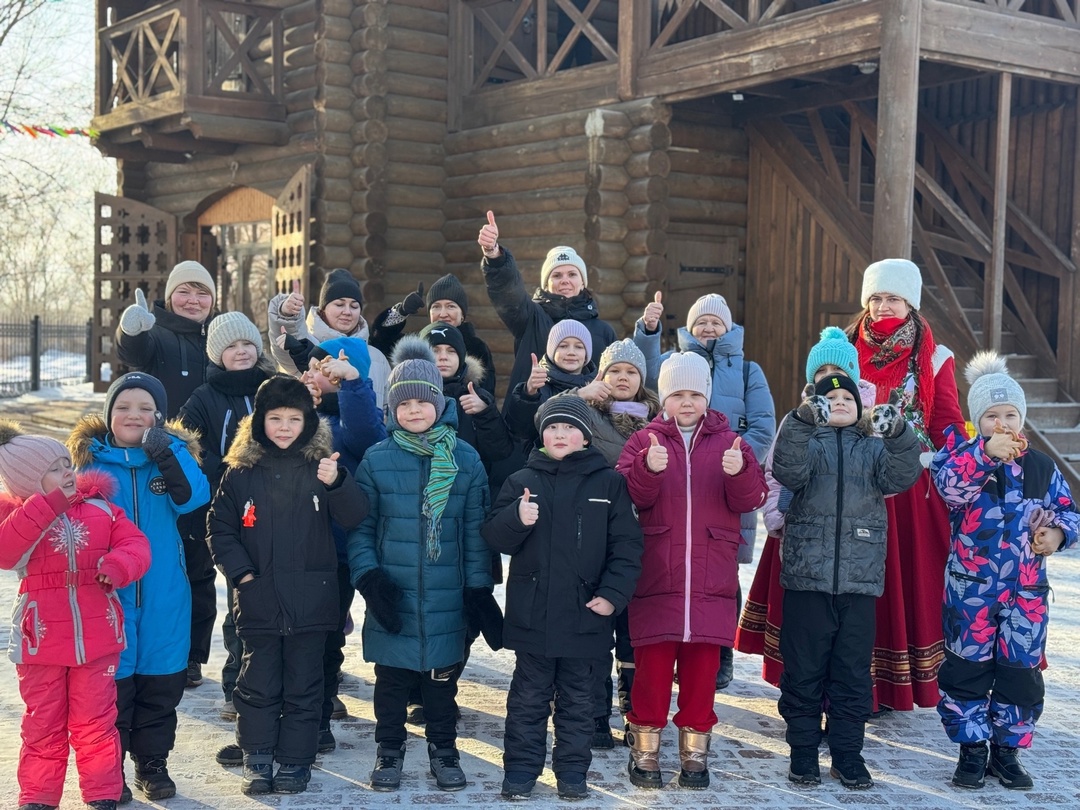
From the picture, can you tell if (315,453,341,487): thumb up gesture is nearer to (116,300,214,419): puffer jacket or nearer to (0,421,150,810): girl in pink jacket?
(0,421,150,810): girl in pink jacket

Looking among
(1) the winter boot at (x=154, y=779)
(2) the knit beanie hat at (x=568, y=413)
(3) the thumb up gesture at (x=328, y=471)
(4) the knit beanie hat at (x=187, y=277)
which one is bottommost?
(1) the winter boot at (x=154, y=779)

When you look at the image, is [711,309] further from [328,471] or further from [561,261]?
[328,471]

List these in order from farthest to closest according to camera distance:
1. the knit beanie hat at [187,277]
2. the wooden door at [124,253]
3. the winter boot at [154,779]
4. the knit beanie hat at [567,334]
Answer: the wooden door at [124,253] < the knit beanie hat at [187,277] < the knit beanie hat at [567,334] < the winter boot at [154,779]

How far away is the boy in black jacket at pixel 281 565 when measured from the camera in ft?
13.3

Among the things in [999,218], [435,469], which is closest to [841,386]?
[435,469]

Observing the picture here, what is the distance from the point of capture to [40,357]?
28812 mm

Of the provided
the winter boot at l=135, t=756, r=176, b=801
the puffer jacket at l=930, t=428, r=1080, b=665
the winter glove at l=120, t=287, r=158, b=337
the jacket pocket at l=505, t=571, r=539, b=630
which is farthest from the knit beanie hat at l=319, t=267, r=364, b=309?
the puffer jacket at l=930, t=428, r=1080, b=665

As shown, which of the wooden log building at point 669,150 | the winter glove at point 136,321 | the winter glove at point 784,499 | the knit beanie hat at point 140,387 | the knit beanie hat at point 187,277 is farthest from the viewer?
the wooden log building at point 669,150

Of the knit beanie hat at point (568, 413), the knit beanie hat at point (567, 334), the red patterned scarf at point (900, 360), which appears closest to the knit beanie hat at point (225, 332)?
the knit beanie hat at point (567, 334)

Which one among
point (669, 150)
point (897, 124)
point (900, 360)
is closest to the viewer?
point (900, 360)

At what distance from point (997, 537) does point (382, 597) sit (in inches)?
92.0

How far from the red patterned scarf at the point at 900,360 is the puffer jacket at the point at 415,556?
1.87 meters

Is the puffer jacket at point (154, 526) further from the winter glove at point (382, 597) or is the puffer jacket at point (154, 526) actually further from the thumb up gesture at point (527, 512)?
the thumb up gesture at point (527, 512)

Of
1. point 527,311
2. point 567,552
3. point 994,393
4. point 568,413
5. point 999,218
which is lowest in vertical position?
point 567,552
